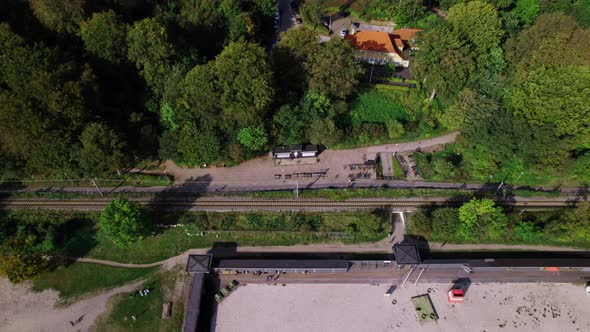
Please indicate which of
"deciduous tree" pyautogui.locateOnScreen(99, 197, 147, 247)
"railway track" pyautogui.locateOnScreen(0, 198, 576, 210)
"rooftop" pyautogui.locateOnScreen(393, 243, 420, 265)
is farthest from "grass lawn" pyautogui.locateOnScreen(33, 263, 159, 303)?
"rooftop" pyautogui.locateOnScreen(393, 243, 420, 265)

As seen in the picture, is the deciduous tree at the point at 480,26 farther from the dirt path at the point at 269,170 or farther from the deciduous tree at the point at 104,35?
the deciduous tree at the point at 104,35

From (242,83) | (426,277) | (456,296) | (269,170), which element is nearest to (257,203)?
(269,170)

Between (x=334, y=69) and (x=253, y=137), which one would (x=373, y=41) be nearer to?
(x=334, y=69)

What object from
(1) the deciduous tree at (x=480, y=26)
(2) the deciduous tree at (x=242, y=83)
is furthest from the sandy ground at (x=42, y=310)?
(1) the deciduous tree at (x=480, y=26)

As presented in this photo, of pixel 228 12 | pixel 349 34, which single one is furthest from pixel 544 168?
pixel 228 12

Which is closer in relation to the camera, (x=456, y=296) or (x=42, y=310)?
(x=456, y=296)
